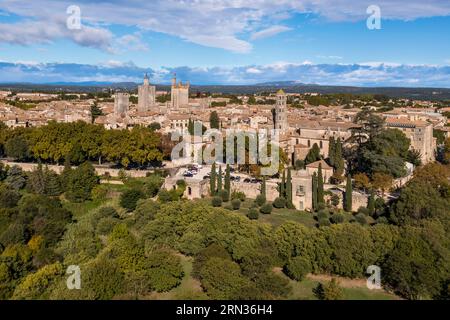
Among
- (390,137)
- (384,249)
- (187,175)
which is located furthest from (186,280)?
(390,137)

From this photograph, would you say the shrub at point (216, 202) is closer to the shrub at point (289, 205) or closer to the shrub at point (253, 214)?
the shrub at point (253, 214)

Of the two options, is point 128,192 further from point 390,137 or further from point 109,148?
point 390,137

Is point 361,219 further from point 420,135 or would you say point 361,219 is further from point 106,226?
point 420,135

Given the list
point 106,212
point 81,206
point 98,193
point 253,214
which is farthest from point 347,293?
point 98,193

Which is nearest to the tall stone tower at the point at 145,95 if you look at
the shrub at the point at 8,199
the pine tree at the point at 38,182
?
the pine tree at the point at 38,182

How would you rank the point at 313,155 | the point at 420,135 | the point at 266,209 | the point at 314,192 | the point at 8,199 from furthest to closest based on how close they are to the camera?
A: 1. the point at 420,135
2. the point at 313,155
3. the point at 8,199
4. the point at 314,192
5. the point at 266,209

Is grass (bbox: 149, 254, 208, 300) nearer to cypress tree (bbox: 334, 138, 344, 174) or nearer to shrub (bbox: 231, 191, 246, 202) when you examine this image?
shrub (bbox: 231, 191, 246, 202)

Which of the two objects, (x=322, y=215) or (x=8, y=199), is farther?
(x=8, y=199)

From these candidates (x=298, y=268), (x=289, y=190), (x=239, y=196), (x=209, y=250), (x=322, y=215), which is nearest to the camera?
(x=298, y=268)

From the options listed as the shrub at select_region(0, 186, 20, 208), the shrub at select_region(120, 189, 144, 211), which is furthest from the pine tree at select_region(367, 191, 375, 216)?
the shrub at select_region(0, 186, 20, 208)
